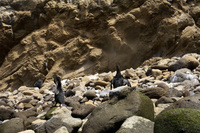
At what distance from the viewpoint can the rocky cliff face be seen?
11.5 m

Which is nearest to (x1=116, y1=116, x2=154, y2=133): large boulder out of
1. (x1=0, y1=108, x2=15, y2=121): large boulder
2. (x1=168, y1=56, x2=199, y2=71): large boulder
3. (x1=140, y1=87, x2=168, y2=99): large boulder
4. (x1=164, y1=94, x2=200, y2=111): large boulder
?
(x1=164, y1=94, x2=200, y2=111): large boulder

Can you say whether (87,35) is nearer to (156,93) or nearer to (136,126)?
(156,93)

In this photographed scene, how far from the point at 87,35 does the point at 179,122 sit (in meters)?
10.6

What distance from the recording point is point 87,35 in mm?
12383

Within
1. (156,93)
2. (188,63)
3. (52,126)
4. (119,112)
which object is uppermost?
(119,112)

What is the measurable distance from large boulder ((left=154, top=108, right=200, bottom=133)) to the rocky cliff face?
934 centimetres

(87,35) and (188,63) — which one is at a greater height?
(87,35)

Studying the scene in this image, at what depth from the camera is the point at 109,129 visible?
9.77ft

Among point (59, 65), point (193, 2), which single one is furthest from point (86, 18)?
point (193, 2)

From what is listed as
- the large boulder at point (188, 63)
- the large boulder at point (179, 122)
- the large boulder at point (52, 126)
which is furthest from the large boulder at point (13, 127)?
the large boulder at point (188, 63)

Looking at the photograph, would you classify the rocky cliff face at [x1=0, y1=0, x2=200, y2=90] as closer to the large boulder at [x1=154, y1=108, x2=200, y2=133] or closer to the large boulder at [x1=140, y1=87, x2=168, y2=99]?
→ the large boulder at [x1=140, y1=87, x2=168, y2=99]

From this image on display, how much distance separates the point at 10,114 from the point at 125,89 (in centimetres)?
343

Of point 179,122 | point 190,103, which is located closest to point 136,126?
point 179,122

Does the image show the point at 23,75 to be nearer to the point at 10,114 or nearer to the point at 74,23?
the point at 74,23
